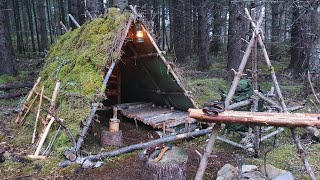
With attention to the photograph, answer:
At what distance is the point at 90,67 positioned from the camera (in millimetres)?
6430

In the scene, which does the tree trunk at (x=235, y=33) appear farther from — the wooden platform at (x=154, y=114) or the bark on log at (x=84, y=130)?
the bark on log at (x=84, y=130)

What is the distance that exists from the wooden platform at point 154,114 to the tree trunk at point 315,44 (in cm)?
377

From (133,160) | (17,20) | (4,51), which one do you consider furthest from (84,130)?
(17,20)

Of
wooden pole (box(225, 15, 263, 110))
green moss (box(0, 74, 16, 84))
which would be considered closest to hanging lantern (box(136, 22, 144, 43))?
wooden pole (box(225, 15, 263, 110))

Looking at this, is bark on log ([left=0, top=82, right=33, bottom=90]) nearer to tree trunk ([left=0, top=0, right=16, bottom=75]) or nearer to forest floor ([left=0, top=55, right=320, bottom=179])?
tree trunk ([left=0, top=0, right=16, bottom=75])

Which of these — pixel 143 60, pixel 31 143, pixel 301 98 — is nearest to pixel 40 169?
pixel 31 143

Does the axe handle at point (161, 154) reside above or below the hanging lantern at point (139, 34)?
below

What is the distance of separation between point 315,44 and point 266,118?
220 inches

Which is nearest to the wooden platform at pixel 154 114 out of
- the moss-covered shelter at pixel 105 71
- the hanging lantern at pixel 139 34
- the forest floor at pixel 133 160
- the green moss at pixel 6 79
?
the moss-covered shelter at pixel 105 71

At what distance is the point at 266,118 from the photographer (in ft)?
11.6

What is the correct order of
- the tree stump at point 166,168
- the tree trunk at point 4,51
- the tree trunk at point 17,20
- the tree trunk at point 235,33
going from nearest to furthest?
the tree stump at point 166,168
the tree trunk at point 235,33
the tree trunk at point 4,51
the tree trunk at point 17,20

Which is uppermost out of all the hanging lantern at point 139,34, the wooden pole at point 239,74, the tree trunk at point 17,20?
the tree trunk at point 17,20

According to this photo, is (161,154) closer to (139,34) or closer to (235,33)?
(139,34)

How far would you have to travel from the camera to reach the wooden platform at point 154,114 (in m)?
6.73
